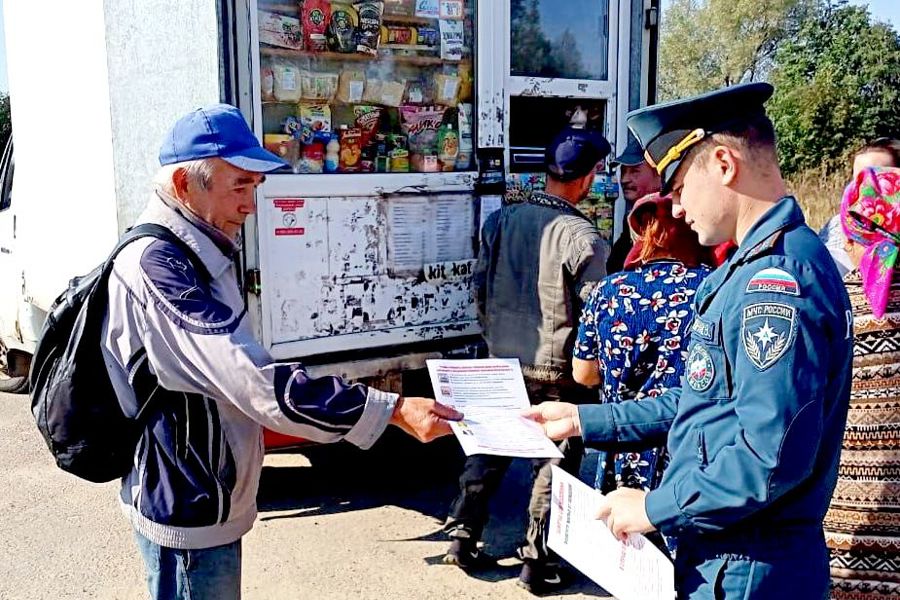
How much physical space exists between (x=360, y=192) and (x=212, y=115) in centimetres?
187

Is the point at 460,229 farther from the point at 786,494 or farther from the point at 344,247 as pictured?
the point at 786,494

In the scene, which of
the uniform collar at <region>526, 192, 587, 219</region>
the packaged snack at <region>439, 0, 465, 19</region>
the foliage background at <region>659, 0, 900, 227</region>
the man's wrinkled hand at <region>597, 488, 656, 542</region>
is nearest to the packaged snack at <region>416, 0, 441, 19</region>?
the packaged snack at <region>439, 0, 465, 19</region>

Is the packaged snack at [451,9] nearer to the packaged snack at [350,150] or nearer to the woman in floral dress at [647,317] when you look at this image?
the packaged snack at [350,150]

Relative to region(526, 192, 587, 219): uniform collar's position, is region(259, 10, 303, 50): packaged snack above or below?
above

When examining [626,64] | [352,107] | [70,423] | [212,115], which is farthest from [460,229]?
[70,423]

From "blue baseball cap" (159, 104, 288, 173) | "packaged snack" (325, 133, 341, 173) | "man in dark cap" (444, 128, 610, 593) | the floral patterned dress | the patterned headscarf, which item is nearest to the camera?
"blue baseball cap" (159, 104, 288, 173)

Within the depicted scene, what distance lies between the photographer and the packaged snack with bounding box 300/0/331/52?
399cm

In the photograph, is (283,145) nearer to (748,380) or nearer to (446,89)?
(446,89)

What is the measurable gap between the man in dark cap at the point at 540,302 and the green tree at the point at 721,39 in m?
30.6

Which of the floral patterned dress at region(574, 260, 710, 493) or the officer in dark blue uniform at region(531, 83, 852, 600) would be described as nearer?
the officer in dark blue uniform at region(531, 83, 852, 600)

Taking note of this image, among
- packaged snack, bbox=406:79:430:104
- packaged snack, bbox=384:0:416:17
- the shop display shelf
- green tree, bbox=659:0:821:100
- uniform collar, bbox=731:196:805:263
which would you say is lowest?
uniform collar, bbox=731:196:805:263

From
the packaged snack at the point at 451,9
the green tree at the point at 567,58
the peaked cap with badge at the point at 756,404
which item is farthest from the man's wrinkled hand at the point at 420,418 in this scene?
the green tree at the point at 567,58

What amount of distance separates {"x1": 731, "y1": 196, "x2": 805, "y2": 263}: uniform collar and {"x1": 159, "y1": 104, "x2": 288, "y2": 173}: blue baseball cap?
3.97 ft

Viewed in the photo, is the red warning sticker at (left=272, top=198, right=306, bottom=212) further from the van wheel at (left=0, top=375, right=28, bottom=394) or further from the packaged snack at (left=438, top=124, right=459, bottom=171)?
the van wheel at (left=0, top=375, right=28, bottom=394)
